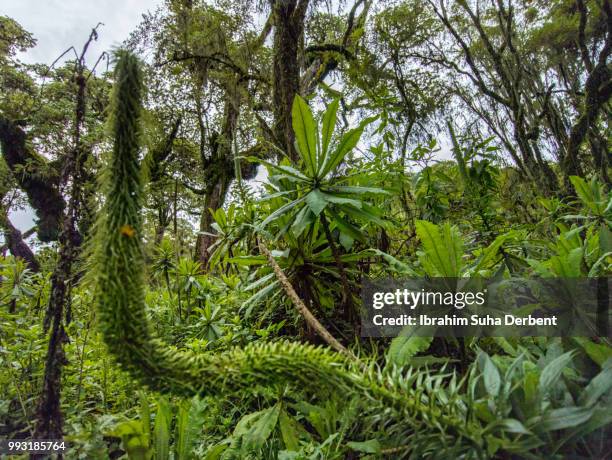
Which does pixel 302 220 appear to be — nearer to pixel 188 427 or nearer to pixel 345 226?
pixel 345 226

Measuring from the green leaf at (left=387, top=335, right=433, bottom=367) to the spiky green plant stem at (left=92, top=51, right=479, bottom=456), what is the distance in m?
0.30

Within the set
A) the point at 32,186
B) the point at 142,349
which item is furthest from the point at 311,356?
the point at 32,186

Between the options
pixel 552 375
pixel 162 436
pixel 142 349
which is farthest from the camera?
pixel 162 436

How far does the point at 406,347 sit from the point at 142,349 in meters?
0.65

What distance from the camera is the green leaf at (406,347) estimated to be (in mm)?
860

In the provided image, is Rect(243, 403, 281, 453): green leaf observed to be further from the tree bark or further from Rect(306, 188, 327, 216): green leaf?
the tree bark

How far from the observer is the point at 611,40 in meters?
4.42

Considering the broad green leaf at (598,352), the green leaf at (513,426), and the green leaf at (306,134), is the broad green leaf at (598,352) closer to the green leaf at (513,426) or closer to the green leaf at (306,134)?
the green leaf at (513,426)

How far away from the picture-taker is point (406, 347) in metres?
0.89

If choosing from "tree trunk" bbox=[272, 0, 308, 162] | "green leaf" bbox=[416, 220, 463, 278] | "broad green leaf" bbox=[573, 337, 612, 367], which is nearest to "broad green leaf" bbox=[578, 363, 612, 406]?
"broad green leaf" bbox=[573, 337, 612, 367]

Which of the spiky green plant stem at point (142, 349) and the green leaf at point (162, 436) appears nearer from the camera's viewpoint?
the spiky green plant stem at point (142, 349)

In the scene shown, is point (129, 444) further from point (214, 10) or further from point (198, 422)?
point (214, 10)

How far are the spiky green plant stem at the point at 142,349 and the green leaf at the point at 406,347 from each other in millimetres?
304

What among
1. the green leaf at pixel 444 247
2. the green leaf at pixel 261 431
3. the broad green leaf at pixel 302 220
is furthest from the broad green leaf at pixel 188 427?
the green leaf at pixel 444 247
